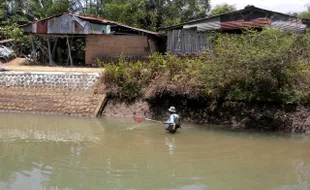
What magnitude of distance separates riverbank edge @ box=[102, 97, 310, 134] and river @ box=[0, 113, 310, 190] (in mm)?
650

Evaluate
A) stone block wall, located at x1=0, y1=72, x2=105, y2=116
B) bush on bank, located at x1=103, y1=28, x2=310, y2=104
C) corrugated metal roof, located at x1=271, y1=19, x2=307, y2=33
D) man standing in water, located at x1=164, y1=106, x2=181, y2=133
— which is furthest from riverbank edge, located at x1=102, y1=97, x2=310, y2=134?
corrugated metal roof, located at x1=271, y1=19, x2=307, y2=33

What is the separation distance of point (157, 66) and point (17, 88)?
21.9ft

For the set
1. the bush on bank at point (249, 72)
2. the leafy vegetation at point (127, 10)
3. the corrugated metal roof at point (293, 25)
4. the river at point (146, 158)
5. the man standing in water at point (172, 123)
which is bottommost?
the river at point (146, 158)

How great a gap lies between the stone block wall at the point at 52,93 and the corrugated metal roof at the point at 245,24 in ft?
25.3

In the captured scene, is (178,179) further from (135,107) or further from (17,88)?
(17,88)

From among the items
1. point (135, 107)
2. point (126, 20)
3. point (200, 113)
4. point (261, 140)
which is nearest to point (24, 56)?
point (126, 20)

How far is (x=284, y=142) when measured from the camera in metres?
10.9

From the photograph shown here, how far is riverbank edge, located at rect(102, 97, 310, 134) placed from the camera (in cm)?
1236

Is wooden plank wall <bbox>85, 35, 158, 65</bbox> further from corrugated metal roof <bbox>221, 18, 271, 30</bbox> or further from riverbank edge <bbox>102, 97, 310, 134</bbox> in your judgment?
riverbank edge <bbox>102, 97, 310, 134</bbox>

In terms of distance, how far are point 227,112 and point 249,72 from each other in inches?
73.6

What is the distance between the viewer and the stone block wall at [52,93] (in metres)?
15.5

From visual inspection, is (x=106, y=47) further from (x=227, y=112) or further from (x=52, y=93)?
(x=227, y=112)

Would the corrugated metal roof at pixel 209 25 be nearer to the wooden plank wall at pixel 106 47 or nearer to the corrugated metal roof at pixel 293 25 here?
the corrugated metal roof at pixel 293 25

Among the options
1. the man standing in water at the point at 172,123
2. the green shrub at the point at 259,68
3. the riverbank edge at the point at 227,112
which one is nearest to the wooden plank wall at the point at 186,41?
the riverbank edge at the point at 227,112
